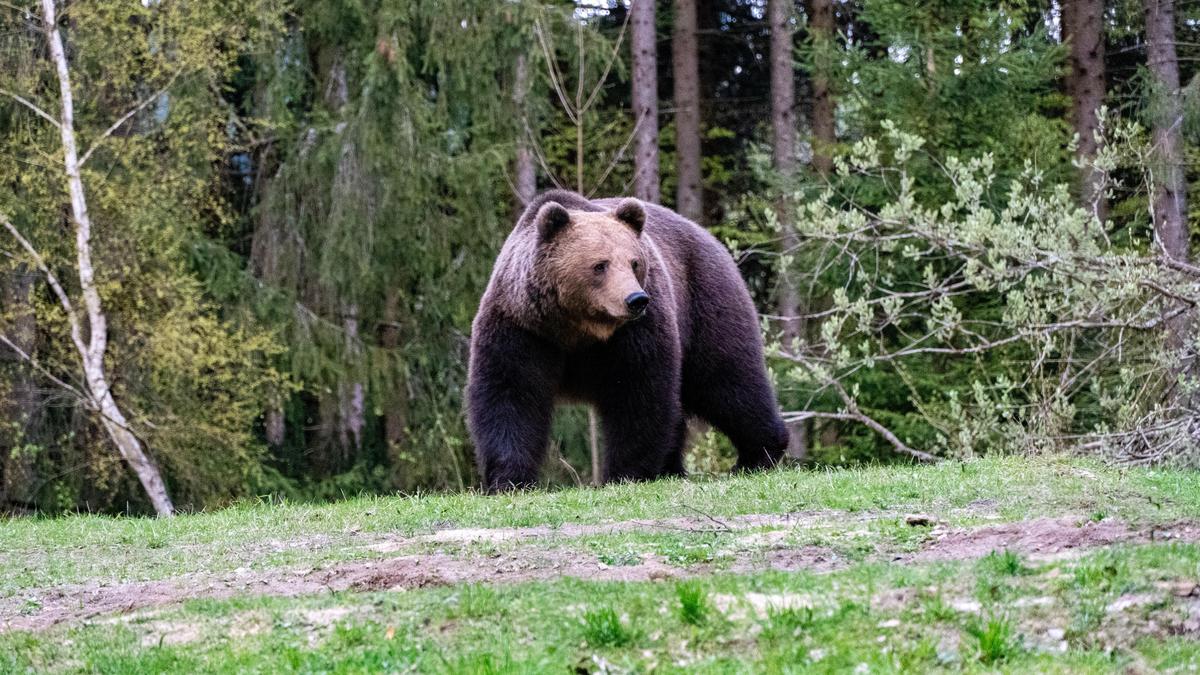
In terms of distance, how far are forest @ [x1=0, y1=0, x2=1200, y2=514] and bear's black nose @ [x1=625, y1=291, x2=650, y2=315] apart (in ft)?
18.6

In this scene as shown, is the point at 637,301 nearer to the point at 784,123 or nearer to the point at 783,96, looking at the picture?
the point at 784,123

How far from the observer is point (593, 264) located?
33.9 feet

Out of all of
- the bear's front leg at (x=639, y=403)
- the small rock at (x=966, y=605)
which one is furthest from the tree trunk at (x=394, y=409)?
the small rock at (x=966, y=605)

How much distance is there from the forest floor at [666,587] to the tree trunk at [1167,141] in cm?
1064

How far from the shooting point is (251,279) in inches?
855

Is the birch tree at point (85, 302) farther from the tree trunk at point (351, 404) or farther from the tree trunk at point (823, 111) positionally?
the tree trunk at point (823, 111)

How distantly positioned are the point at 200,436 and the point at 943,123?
10047mm

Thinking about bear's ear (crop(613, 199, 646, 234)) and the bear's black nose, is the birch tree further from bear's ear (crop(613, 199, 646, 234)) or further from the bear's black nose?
the bear's black nose

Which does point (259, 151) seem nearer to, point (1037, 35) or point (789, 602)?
point (1037, 35)

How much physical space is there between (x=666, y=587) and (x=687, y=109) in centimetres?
1872

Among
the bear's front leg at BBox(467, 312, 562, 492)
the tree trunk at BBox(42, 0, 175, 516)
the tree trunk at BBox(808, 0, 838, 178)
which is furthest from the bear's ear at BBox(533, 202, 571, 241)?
the tree trunk at BBox(808, 0, 838, 178)

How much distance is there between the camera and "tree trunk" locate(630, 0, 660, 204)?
71.4 feet

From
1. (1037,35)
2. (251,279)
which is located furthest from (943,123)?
(251,279)

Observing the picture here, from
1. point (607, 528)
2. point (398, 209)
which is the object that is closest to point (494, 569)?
point (607, 528)
